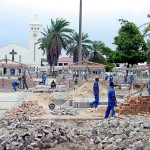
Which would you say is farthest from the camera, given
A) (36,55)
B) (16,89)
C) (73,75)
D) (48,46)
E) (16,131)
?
(36,55)

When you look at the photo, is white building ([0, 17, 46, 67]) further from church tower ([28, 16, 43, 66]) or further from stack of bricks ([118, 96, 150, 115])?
stack of bricks ([118, 96, 150, 115])

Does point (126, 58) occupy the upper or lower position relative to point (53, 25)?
lower

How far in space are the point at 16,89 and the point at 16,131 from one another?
914 inches

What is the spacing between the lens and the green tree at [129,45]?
1598 inches

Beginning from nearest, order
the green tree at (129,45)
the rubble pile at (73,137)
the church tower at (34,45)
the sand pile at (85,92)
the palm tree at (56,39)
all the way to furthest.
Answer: the rubble pile at (73,137)
the sand pile at (85,92)
the green tree at (129,45)
the palm tree at (56,39)
the church tower at (34,45)

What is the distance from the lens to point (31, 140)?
33.9ft

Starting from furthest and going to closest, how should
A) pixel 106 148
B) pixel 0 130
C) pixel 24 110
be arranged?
pixel 24 110 < pixel 0 130 < pixel 106 148

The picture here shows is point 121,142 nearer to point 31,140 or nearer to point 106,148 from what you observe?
point 106,148

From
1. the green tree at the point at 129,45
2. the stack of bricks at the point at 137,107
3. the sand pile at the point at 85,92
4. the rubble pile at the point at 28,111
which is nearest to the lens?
the stack of bricks at the point at 137,107

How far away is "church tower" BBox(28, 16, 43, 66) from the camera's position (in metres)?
95.0

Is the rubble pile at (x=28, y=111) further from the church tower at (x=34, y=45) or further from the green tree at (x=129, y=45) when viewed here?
the church tower at (x=34, y=45)

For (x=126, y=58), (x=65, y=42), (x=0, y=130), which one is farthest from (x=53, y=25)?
(x=0, y=130)

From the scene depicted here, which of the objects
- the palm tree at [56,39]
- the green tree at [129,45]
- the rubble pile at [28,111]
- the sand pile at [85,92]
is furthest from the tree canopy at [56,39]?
the rubble pile at [28,111]

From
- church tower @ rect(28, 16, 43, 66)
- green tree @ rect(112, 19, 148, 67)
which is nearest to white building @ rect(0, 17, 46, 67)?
church tower @ rect(28, 16, 43, 66)
